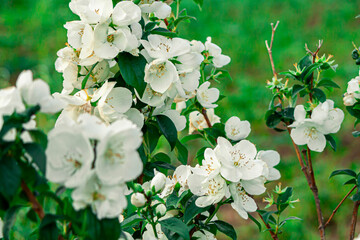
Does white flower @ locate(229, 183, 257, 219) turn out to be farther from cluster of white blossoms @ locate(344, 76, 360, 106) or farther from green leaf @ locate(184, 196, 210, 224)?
cluster of white blossoms @ locate(344, 76, 360, 106)

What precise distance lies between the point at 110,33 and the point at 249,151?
0.44m

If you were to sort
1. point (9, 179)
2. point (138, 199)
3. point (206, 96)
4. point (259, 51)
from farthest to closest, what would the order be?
1. point (259, 51)
2. point (206, 96)
3. point (138, 199)
4. point (9, 179)

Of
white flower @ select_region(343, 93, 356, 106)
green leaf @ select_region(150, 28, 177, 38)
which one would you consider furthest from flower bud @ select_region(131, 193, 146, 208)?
white flower @ select_region(343, 93, 356, 106)

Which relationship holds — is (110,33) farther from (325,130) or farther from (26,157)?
(325,130)

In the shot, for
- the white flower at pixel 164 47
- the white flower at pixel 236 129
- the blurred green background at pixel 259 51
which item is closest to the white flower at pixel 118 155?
the white flower at pixel 164 47

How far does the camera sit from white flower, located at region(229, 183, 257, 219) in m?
1.09

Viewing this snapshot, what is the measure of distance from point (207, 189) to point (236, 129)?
1.04 ft

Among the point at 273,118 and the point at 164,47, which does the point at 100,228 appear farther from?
the point at 273,118

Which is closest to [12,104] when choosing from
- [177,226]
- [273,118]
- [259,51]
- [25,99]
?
[25,99]

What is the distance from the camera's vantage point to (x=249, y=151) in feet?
3.81

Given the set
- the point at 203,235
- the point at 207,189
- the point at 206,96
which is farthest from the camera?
the point at 206,96

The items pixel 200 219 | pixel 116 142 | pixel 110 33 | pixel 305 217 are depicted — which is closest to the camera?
pixel 116 142

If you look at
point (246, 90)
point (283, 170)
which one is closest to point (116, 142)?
point (283, 170)

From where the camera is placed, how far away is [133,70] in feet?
3.69
